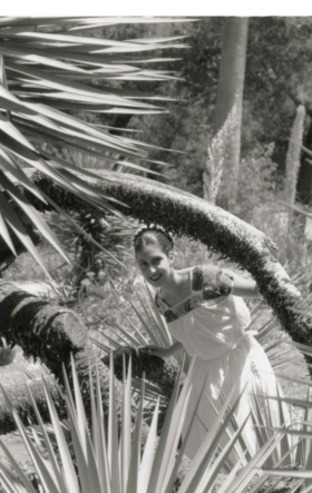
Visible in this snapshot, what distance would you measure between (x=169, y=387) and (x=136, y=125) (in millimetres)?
10847

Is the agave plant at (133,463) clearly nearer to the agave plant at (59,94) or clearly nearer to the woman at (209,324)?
the agave plant at (59,94)

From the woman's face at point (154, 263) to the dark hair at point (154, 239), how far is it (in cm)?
1

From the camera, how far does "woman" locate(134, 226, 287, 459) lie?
10.5 feet

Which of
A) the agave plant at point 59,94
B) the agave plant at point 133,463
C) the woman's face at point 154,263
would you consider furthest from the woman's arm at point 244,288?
the agave plant at point 133,463

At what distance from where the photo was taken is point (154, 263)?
3.18 metres

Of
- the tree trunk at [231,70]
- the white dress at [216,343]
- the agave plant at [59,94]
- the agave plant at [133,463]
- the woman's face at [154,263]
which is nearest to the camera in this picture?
the agave plant at [133,463]

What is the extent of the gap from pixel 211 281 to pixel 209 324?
0.20m

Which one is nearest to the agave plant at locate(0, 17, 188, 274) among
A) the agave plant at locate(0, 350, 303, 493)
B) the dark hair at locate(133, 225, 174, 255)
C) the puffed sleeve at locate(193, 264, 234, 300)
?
the dark hair at locate(133, 225, 174, 255)

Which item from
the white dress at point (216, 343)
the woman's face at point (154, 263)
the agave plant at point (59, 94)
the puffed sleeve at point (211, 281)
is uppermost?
the agave plant at point (59, 94)

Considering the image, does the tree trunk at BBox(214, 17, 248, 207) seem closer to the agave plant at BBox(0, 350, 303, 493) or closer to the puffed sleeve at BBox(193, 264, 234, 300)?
the puffed sleeve at BBox(193, 264, 234, 300)

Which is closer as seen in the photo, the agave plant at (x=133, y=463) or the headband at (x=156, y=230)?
the agave plant at (x=133, y=463)

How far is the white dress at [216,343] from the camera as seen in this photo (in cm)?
331
